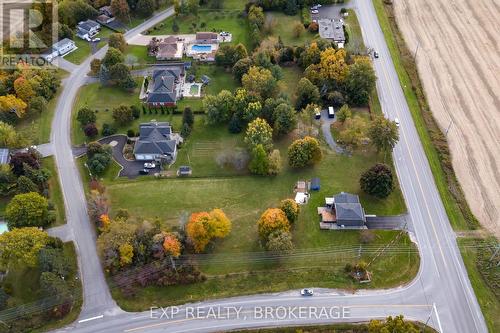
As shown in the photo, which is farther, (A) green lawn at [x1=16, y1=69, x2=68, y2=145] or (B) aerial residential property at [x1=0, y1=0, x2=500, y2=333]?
(A) green lawn at [x1=16, y1=69, x2=68, y2=145]

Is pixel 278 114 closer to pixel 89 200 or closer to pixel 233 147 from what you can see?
pixel 233 147

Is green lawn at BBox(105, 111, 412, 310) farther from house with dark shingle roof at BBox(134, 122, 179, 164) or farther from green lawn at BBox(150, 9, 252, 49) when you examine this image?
green lawn at BBox(150, 9, 252, 49)

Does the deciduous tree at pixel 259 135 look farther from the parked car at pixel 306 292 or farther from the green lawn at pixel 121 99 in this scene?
the parked car at pixel 306 292

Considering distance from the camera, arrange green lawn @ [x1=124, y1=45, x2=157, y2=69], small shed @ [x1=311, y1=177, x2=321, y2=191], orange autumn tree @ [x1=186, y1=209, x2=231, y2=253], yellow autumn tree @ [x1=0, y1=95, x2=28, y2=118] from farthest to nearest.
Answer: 1. green lawn @ [x1=124, y1=45, x2=157, y2=69]
2. yellow autumn tree @ [x1=0, y1=95, x2=28, y2=118]
3. small shed @ [x1=311, y1=177, x2=321, y2=191]
4. orange autumn tree @ [x1=186, y1=209, x2=231, y2=253]

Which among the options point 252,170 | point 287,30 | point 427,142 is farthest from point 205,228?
point 287,30

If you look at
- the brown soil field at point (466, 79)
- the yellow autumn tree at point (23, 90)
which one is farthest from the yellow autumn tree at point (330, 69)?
the yellow autumn tree at point (23, 90)

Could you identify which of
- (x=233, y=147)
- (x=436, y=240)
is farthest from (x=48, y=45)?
(x=436, y=240)

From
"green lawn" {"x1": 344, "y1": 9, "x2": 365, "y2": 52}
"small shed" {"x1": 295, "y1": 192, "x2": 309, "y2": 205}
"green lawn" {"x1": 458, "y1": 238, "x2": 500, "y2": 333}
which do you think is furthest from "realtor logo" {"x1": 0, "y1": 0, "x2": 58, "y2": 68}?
"green lawn" {"x1": 458, "y1": 238, "x2": 500, "y2": 333}
